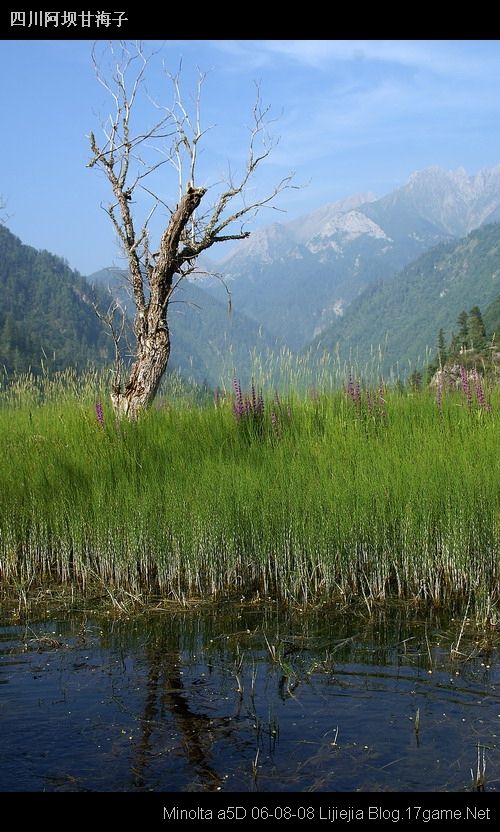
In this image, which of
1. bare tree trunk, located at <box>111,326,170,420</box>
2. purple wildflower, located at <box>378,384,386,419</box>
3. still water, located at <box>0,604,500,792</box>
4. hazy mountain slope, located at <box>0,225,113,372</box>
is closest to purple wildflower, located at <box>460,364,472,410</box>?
purple wildflower, located at <box>378,384,386,419</box>

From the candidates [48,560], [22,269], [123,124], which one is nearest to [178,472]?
[48,560]

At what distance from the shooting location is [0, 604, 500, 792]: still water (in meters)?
4.43

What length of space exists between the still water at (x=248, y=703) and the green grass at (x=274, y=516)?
0.66 metres

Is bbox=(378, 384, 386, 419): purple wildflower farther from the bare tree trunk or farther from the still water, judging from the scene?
the still water

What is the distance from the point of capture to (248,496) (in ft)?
27.2

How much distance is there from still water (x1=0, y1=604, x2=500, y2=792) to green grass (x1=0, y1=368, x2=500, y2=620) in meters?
0.66

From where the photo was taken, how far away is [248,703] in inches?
209

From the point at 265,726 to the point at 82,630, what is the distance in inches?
100

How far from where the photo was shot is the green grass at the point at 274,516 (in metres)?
7.71

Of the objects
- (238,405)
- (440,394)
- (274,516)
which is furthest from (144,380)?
(274,516)

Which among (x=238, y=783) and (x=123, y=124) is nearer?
(x=238, y=783)

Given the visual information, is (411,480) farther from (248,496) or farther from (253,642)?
(253,642)

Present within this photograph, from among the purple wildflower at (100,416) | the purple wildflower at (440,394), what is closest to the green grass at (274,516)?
the purple wildflower at (440,394)

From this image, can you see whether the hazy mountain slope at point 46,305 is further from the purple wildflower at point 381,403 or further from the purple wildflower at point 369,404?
the purple wildflower at point 381,403
